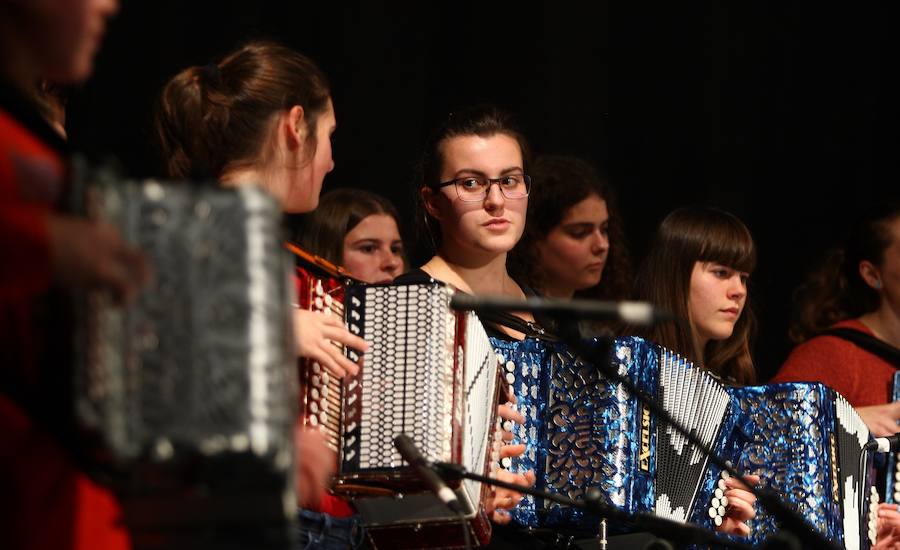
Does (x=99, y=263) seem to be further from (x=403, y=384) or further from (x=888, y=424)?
(x=888, y=424)

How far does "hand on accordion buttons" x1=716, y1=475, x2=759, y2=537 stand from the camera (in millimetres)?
3064

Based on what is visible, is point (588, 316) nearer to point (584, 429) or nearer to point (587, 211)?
point (584, 429)

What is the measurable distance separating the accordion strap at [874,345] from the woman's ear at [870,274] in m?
0.26

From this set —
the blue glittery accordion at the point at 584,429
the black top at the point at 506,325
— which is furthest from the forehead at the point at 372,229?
the blue glittery accordion at the point at 584,429

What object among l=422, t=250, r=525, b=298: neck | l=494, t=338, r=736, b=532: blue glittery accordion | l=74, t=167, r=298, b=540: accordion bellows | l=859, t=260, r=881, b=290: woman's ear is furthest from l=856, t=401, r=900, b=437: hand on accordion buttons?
l=74, t=167, r=298, b=540: accordion bellows

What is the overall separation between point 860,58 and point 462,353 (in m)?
3.58

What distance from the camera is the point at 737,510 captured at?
10.1 feet

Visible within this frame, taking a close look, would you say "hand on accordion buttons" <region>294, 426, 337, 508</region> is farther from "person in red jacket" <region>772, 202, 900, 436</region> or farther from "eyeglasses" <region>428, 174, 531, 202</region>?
"person in red jacket" <region>772, 202, 900, 436</region>

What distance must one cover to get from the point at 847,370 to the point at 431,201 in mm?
1722

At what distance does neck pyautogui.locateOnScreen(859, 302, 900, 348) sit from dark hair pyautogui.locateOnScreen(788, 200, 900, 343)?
0.15 ft

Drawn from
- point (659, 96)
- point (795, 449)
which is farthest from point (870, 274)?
point (795, 449)

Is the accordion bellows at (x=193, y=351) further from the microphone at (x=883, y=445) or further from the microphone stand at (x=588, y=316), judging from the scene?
the microphone at (x=883, y=445)

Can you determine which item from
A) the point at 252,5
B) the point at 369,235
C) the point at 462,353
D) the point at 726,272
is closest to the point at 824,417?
the point at 726,272

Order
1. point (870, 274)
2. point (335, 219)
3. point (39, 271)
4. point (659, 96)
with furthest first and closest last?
point (659, 96)
point (870, 274)
point (335, 219)
point (39, 271)
